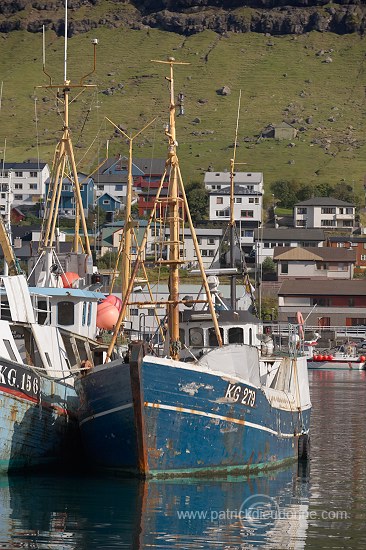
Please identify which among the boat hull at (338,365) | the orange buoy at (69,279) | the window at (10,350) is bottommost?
the boat hull at (338,365)

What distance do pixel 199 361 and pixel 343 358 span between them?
9035cm

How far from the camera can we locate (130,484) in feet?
126

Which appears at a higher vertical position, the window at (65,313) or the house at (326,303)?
the window at (65,313)

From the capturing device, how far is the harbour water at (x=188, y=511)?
1249 inches

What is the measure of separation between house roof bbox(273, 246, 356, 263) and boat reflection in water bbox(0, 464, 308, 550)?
136 metres

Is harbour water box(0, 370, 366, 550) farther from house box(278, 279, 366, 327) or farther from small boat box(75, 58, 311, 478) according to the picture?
house box(278, 279, 366, 327)

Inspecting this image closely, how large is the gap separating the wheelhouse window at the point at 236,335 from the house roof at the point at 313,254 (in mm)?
128280

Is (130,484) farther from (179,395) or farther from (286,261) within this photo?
(286,261)

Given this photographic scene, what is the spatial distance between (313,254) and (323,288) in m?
18.7

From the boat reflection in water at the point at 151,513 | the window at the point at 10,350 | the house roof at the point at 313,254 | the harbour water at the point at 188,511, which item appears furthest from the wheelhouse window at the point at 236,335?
the house roof at the point at 313,254

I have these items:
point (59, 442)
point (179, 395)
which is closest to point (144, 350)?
point (179, 395)

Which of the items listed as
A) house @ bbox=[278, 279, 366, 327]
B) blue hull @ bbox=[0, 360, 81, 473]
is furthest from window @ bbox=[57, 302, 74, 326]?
house @ bbox=[278, 279, 366, 327]

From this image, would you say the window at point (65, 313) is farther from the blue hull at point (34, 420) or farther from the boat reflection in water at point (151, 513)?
the boat reflection in water at point (151, 513)

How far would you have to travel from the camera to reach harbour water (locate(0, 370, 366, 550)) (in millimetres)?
31734
